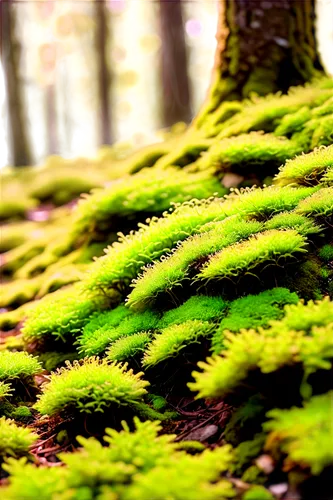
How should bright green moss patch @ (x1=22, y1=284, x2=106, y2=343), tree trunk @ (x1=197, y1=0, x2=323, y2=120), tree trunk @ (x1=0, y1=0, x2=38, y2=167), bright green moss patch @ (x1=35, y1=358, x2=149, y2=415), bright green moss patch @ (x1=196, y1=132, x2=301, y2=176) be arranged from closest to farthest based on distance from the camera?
bright green moss patch @ (x1=35, y1=358, x2=149, y2=415) < bright green moss patch @ (x1=22, y1=284, x2=106, y2=343) < bright green moss patch @ (x1=196, y1=132, x2=301, y2=176) < tree trunk @ (x1=197, y1=0, x2=323, y2=120) < tree trunk @ (x1=0, y1=0, x2=38, y2=167)

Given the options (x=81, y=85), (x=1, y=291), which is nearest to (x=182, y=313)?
(x=1, y=291)

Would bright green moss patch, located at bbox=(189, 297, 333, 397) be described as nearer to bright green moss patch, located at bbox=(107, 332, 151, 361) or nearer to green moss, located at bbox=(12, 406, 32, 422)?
bright green moss patch, located at bbox=(107, 332, 151, 361)

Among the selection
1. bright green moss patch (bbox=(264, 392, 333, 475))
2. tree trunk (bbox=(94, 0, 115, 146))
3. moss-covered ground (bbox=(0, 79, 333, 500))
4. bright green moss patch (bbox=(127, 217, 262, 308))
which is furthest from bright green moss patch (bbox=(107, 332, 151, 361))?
tree trunk (bbox=(94, 0, 115, 146))

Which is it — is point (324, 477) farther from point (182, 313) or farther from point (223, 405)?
point (182, 313)

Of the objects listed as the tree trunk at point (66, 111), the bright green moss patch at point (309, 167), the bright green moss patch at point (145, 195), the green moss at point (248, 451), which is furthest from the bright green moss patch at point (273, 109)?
the tree trunk at point (66, 111)

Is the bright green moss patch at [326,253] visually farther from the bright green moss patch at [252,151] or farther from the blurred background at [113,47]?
the blurred background at [113,47]

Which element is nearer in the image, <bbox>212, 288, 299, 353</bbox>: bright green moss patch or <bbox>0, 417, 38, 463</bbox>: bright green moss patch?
<bbox>0, 417, 38, 463</bbox>: bright green moss patch

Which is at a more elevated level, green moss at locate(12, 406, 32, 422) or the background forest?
the background forest
